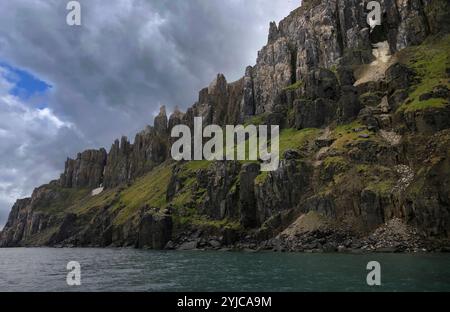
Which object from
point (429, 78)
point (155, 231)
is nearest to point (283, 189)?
point (155, 231)

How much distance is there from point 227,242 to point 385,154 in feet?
220

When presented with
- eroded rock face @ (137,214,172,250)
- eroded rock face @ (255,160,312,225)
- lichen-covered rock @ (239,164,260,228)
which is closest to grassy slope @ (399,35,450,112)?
eroded rock face @ (255,160,312,225)

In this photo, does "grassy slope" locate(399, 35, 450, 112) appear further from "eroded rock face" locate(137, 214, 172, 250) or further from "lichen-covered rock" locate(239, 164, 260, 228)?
"eroded rock face" locate(137, 214, 172, 250)

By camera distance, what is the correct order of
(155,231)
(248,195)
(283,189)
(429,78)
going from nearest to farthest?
(283,189) < (248,195) < (429,78) < (155,231)

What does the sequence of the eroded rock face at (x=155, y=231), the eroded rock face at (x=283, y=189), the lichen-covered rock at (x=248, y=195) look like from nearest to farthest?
the eroded rock face at (x=283, y=189), the lichen-covered rock at (x=248, y=195), the eroded rock face at (x=155, y=231)

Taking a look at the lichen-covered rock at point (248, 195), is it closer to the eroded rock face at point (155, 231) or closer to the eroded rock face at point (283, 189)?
the eroded rock face at point (283, 189)

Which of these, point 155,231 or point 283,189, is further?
point 155,231

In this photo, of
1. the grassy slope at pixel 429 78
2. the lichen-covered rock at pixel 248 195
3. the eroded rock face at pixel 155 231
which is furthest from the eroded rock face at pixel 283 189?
the grassy slope at pixel 429 78

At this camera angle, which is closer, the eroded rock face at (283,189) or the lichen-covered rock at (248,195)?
the eroded rock face at (283,189)

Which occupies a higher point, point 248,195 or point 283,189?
point 283,189

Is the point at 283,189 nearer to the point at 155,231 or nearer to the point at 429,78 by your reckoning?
the point at 155,231

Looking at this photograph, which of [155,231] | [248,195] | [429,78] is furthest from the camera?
[155,231]
